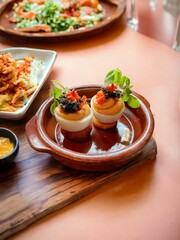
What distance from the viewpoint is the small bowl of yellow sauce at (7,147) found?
35.1 inches

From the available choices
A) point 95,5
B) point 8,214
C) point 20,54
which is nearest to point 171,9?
point 95,5

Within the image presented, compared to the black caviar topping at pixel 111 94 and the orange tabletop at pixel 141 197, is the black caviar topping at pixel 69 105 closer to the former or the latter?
the black caviar topping at pixel 111 94

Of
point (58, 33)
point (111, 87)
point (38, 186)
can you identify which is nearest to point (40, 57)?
point (58, 33)

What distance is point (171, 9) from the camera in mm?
2020

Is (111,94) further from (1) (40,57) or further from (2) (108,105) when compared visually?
(1) (40,57)

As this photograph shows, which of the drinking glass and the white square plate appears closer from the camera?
the white square plate

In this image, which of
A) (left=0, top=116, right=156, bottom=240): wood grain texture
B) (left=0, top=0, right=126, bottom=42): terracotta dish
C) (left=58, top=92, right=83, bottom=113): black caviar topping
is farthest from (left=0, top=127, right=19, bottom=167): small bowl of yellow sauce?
(left=0, top=0, right=126, bottom=42): terracotta dish

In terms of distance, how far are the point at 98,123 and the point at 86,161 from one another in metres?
0.18

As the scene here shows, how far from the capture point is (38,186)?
88cm

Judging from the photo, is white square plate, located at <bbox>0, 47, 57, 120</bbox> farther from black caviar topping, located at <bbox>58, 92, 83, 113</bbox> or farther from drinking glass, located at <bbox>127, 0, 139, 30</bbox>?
drinking glass, located at <bbox>127, 0, 139, 30</bbox>

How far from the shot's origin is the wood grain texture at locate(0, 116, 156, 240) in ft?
2.67

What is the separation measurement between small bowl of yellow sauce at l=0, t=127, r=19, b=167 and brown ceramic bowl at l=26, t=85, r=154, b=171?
0.16 ft

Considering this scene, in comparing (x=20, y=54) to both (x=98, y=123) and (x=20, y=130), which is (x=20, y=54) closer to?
(x=20, y=130)

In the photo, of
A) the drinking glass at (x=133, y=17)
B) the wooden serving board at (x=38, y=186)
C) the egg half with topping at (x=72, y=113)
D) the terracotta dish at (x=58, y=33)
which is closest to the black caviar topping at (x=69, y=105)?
the egg half with topping at (x=72, y=113)
